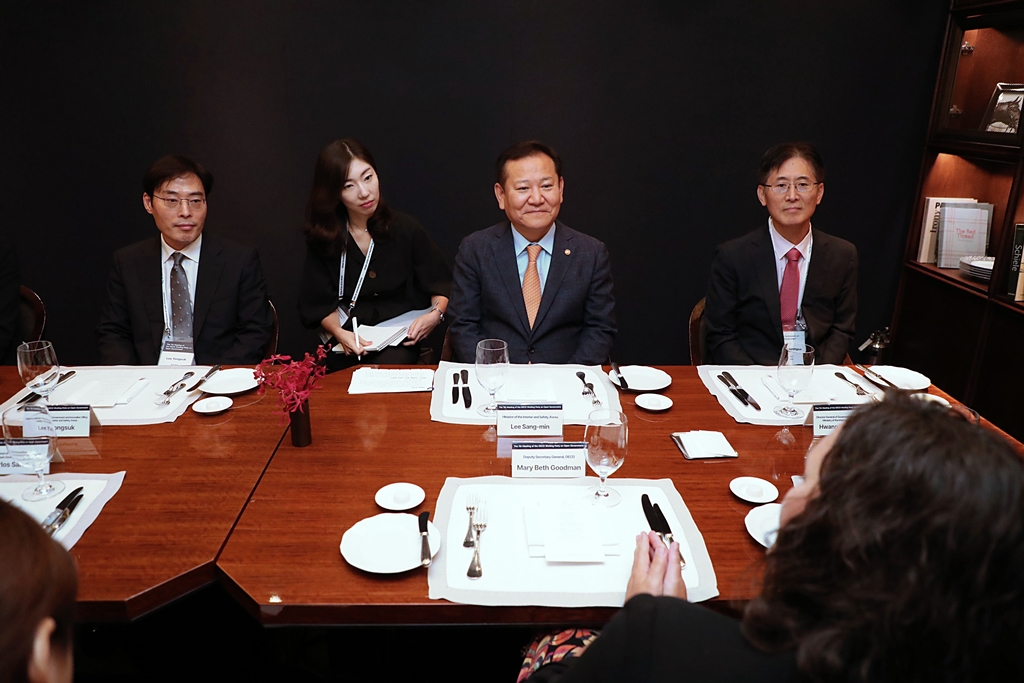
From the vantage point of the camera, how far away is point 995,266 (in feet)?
10.9

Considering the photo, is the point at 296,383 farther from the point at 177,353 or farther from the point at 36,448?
the point at 177,353

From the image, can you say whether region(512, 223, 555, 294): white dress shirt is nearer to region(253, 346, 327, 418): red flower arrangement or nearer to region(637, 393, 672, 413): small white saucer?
region(637, 393, 672, 413): small white saucer

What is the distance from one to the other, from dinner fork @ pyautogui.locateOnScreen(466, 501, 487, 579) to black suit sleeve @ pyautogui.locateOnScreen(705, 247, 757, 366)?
1732 mm

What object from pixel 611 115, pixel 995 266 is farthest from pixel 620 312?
pixel 995 266

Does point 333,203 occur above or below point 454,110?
below

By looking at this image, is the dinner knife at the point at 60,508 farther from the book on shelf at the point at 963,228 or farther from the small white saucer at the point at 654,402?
the book on shelf at the point at 963,228

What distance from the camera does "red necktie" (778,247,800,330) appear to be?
303cm

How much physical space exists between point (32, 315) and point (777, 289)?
122 inches

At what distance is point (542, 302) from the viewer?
2883 mm

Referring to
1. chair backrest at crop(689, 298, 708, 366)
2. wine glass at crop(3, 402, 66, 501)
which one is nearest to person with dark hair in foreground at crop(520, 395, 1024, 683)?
wine glass at crop(3, 402, 66, 501)

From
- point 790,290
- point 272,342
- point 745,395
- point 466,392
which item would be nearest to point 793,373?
point 745,395

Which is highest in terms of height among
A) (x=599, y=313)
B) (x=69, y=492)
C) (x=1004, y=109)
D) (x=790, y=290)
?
(x=1004, y=109)

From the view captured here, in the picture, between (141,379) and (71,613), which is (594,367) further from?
(71,613)

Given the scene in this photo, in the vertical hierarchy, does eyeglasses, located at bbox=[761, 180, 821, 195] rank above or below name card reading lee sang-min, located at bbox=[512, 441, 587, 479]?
above
